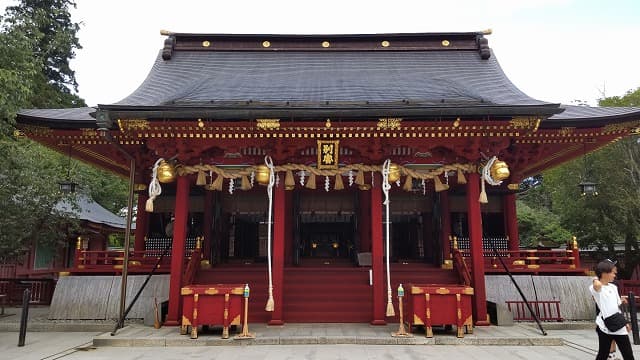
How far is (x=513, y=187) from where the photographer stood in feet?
42.2

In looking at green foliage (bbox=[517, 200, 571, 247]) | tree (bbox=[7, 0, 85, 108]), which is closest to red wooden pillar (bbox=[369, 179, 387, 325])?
green foliage (bbox=[517, 200, 571, 247])

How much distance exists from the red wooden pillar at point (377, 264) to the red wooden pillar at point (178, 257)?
184 inches

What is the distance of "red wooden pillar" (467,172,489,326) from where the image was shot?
9289mm

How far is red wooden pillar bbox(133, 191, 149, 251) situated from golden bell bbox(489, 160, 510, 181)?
1103 cm

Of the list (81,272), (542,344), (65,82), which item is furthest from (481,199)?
(65,82)

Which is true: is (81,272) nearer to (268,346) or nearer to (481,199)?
(268,346)

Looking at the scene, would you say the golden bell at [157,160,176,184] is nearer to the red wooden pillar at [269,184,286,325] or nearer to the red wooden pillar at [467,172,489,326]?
the red wooden pillar at [269,184,286,325]

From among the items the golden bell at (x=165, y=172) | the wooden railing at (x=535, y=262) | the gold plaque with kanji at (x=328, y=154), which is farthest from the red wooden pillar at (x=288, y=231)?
the wooden railing at (x=535, y=262)

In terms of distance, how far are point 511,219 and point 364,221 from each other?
4993 mm

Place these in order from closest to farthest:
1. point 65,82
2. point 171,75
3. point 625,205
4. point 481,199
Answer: point 481,199, point 171,75, point 625,205, point 65,82

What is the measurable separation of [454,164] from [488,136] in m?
1.02

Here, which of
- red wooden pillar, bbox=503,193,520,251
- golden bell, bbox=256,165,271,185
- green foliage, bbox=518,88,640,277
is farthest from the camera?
green foliage, bbox=518,88,640,277

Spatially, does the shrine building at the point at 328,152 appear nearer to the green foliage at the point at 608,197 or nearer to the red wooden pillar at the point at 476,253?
the red wooden pillar at the point at 476,253

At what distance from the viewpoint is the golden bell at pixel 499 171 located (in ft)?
→ 29.5
